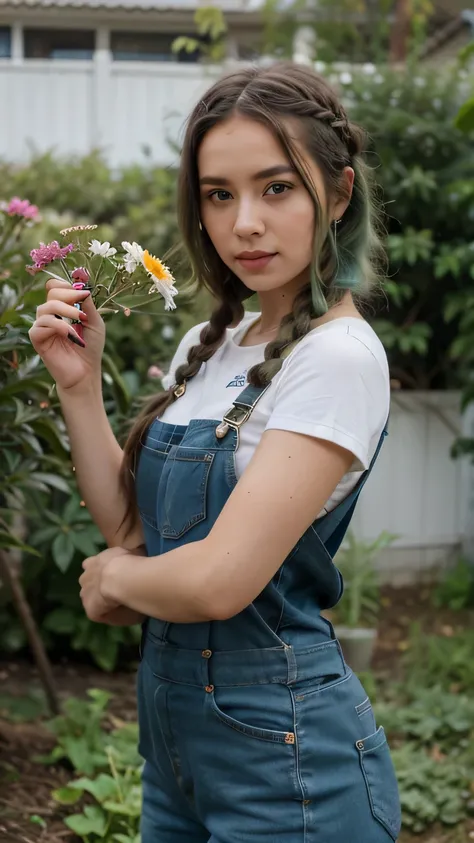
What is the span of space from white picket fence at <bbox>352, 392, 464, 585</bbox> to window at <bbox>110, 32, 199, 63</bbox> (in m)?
11.3

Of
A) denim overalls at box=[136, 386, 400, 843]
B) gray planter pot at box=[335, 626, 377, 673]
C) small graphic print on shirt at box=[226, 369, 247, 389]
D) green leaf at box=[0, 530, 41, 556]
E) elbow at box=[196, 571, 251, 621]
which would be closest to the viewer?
elbow at box=[196, 571, 251, 621]

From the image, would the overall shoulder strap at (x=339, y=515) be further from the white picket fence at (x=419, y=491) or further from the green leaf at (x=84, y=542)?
the white picket fence at (x=419, y=491)

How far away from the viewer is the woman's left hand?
4.73 ft

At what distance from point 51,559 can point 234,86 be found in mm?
2649

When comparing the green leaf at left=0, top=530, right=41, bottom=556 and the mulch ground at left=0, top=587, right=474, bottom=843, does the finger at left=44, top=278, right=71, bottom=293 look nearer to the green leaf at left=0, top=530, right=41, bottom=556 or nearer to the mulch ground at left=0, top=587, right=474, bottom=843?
the green leaf at left=0, top=530, right=41, bottom=556

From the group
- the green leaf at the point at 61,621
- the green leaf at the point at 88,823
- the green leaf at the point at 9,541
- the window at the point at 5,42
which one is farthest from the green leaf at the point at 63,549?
the window at the point at 5,42

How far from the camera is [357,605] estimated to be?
4.18 metres

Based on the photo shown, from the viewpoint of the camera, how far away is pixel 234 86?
4.60 feet

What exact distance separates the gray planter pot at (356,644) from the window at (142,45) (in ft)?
41.8

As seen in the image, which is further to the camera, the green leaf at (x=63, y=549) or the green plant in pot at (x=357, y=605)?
the green plant in pot at (x=357, y=605)

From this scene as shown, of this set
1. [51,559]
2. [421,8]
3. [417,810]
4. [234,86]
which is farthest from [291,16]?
[234,86]

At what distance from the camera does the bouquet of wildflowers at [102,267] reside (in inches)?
54.5

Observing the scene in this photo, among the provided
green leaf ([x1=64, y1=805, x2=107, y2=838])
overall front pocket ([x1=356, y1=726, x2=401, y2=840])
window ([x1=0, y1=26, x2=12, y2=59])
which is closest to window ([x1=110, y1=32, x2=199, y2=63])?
window ([x1=0, y1=26, x2=12, y2=59])

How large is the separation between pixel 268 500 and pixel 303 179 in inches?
17.8
